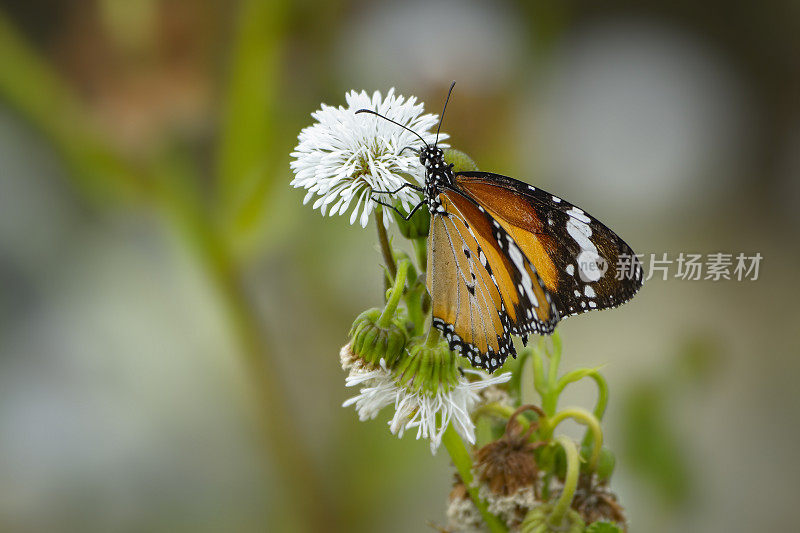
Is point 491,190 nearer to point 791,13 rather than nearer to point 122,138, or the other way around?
point 122,138

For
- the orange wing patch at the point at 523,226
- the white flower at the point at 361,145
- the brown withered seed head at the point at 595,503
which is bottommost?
the brown withered seed head at the point at 595,503

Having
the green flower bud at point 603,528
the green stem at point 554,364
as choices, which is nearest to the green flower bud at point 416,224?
the green stem at point 554,364

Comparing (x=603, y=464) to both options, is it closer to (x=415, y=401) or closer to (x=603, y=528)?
(x=603, y=528)

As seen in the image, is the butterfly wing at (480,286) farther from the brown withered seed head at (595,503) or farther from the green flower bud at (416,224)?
the brown withered seed head at (595,503)

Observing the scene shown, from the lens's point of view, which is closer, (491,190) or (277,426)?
(491,190)

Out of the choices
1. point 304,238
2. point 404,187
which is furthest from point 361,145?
point 304,238

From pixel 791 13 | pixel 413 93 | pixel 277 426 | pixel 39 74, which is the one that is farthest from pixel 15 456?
pixel 791 13
